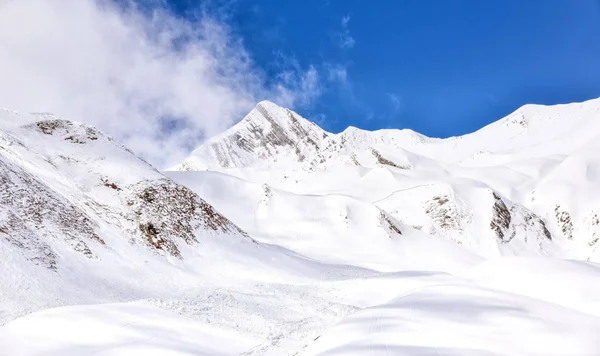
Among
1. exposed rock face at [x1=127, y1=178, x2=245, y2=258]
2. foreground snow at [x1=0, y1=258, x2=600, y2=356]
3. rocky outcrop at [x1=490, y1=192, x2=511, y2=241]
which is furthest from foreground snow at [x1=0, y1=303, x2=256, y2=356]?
rocky outcrop at [x1=490, y1=192, x2=511, y2=241]

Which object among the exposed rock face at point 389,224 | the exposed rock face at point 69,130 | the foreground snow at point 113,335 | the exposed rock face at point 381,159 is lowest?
the foreground snow at point 113,335

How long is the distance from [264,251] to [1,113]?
87.4ft

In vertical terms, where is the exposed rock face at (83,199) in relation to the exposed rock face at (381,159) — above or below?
below

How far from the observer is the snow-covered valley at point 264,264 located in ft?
37.7

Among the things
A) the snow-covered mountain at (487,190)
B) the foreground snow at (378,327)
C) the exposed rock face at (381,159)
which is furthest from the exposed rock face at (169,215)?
the exposed rock face at (381,159)

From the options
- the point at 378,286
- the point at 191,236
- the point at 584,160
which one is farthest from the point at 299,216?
the point at 584,160

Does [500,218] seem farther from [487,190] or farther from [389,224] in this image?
[389,224]

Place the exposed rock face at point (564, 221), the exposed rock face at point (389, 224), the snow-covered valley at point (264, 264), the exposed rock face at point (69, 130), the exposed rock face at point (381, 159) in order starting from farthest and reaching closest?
the exposed rock face at point (381, 159) → the exposed rock face at point (564, 221) → the exposed rock face at point (389, 224) → the exposed rock face at point (69, 130) → the snow-covered valley at point (264, 264)

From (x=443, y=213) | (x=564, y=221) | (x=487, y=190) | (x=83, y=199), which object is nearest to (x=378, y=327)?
(x=83, y=199)

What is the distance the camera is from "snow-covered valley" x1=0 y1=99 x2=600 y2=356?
11484mm

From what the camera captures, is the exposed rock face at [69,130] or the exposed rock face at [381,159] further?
the exposed rock face at [381,159]

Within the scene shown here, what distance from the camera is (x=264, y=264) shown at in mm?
32875

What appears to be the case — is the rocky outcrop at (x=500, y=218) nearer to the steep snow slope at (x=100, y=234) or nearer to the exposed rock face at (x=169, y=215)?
the steep snow slope at (x=100, y=234)

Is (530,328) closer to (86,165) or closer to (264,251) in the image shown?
(264,251)
